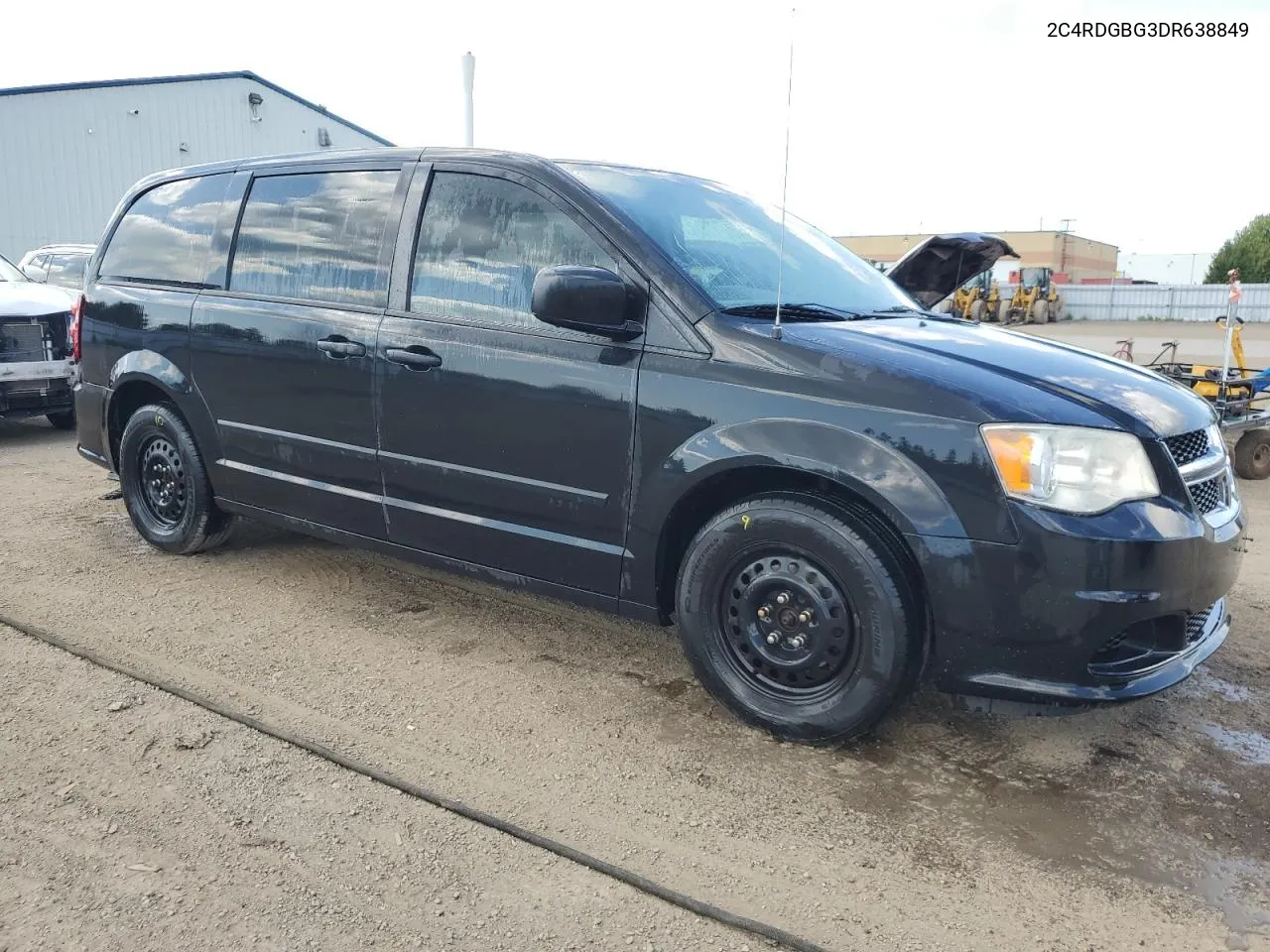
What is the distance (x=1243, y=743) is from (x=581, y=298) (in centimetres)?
255

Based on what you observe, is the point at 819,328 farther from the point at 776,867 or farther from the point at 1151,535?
the point at 776,867

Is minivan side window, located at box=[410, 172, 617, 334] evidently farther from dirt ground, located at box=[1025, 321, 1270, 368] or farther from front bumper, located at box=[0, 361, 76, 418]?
dirt ground, located at box=[1025, 321, 1270, 368]

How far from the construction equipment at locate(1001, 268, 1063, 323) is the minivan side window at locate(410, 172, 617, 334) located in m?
34.9

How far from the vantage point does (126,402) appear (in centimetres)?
506

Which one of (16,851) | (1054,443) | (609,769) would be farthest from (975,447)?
(16,851)

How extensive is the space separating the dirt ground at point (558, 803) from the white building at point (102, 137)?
21296 mm

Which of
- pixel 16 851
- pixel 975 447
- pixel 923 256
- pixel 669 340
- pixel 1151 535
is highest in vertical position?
pixel 923 256

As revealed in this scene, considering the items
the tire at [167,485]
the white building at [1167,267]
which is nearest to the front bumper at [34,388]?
the tire at [167,485]

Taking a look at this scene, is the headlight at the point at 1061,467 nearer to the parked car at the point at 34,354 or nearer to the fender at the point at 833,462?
the fender at the point at 833,462

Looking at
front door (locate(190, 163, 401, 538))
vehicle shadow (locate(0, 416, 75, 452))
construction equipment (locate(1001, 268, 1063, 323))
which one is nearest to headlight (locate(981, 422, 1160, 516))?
front door (locate(190, 163, 401, 538))

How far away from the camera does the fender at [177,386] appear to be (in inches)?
180

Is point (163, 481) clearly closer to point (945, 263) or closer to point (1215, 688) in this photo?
point (945, 263)

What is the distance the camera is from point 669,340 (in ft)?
10.4

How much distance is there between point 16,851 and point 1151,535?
9.94 ft
